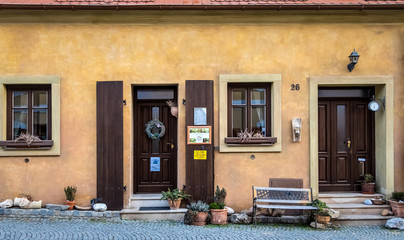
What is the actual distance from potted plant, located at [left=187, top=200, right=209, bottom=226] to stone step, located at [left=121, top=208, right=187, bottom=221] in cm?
35

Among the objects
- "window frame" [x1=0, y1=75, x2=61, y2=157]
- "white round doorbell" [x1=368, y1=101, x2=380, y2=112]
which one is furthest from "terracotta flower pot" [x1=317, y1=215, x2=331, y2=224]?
"window frame" [x1=0, y1=75, x2=61, y2=157]

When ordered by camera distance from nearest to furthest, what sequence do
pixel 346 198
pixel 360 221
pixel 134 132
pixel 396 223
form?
pixel 396 223
pixel 360 221
pixel 346 198
pixel 134 132

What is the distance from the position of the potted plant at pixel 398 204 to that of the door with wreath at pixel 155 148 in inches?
179

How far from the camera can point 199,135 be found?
782cm

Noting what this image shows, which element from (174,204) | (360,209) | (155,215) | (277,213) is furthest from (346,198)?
(155,215)

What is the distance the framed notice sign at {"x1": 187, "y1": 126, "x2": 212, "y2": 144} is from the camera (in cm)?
780

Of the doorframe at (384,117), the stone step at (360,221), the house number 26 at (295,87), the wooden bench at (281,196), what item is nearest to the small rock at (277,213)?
the wooden bench at (281,196)

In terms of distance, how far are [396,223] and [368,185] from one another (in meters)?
1.15

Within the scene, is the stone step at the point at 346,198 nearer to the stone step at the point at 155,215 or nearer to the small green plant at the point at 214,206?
the small green plant at the point at 214,206

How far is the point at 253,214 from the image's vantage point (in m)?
7.53

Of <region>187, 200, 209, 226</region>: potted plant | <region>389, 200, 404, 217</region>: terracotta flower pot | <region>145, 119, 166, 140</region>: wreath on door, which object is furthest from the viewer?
<region>145, 119, 166, 140</region>: wreath on door

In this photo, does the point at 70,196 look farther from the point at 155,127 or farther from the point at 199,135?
the point at 199,135

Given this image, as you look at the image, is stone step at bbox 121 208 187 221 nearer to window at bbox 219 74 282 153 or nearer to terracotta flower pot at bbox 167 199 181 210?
terracotta flower pot at bbox 167 199 181 210

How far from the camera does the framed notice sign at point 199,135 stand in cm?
780
